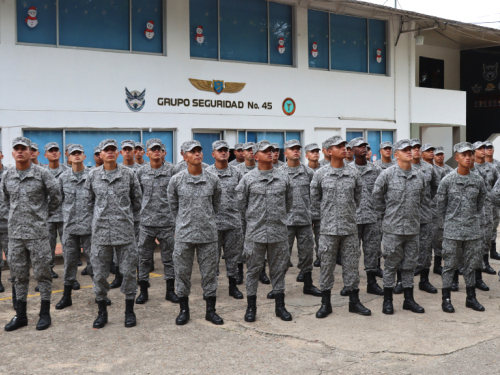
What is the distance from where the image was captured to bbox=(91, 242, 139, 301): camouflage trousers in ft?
20.9

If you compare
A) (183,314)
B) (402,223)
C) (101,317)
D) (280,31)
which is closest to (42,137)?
(101,317)

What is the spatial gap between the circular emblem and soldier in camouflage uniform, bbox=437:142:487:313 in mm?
9026

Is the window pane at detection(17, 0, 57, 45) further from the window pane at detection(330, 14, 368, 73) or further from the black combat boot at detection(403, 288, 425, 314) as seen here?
the black combat boot at detection(403, 288, 425, 314)

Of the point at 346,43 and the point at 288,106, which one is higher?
the point at 346,43

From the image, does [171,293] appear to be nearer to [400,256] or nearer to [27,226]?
[27,226]

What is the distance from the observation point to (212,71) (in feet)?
47.2

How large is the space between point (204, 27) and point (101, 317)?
970 cm

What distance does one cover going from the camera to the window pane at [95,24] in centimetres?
1234

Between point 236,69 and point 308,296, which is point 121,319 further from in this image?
point 236,69

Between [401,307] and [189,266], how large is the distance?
103 inches

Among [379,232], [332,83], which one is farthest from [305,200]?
[332,83]

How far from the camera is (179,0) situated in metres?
13.8

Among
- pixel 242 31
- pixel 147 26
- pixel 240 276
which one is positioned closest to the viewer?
pixel 240 276

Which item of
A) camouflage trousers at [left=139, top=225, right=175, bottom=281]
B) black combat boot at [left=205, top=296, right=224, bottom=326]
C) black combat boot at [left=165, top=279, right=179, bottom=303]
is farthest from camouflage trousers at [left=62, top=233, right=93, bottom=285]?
black combat boot at [left=205, top=296, right=224, bottom=326]
